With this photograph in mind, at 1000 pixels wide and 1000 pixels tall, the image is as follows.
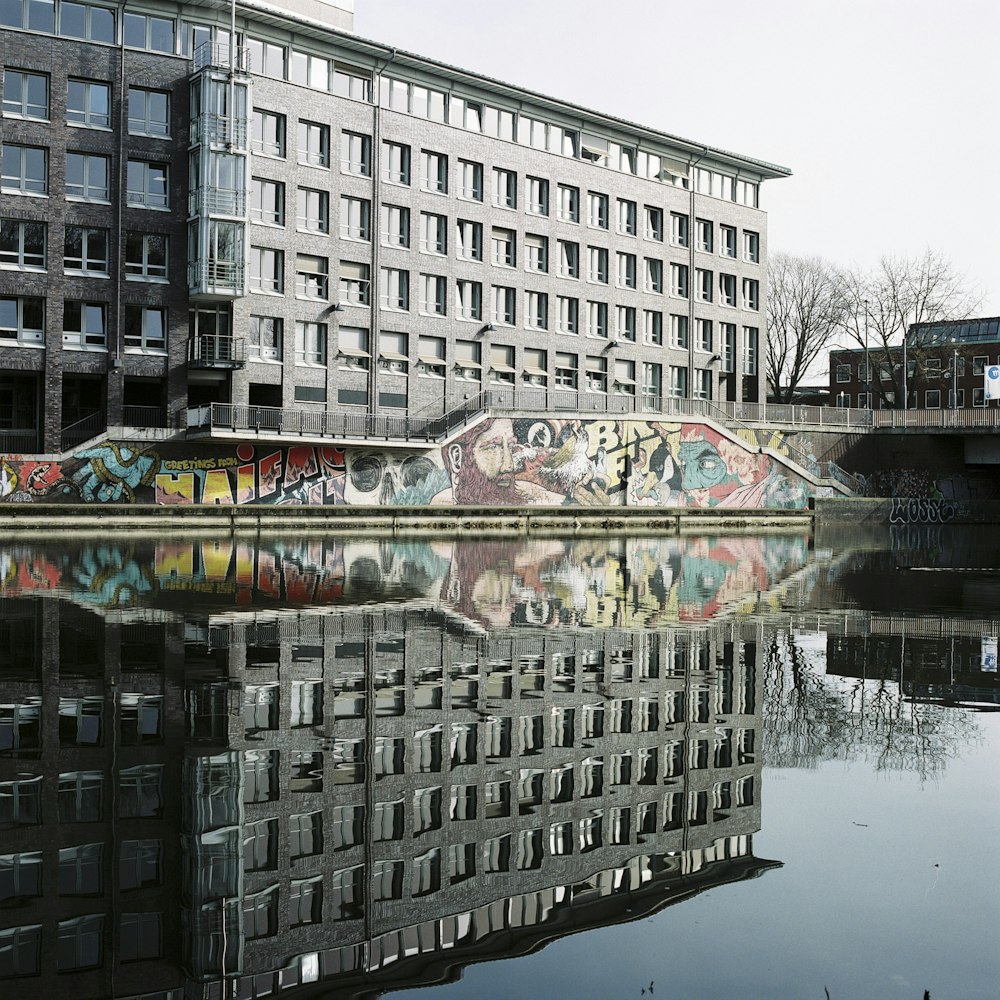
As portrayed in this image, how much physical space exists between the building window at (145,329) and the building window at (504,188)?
20674mm

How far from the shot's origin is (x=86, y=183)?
2154 inches

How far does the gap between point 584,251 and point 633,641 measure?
59.1 m

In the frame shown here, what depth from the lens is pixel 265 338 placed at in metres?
59.5

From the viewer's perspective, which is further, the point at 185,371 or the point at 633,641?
the point at 185,371

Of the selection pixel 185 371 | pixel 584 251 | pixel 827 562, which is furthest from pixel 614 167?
pixel 827 562

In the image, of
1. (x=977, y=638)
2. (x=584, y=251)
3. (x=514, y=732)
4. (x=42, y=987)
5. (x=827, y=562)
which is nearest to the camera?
(x=42, y=987)

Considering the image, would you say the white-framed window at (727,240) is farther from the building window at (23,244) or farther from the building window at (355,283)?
the building window at (23,244)

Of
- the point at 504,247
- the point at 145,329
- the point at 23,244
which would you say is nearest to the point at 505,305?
the point at 504,247

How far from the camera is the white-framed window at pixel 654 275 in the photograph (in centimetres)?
7538

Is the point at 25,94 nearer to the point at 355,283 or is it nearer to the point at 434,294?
the point at 355,283

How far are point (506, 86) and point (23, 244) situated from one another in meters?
27.3

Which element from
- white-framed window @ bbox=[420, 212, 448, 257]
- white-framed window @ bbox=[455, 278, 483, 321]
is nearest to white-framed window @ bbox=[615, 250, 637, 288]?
white-framed window @ bbox=[455, 278, 483, 321]

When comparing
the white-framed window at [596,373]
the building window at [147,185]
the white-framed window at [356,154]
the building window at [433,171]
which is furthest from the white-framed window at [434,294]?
the building window at [147,185]

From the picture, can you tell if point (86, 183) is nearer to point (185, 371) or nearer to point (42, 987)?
point (185, 371)
